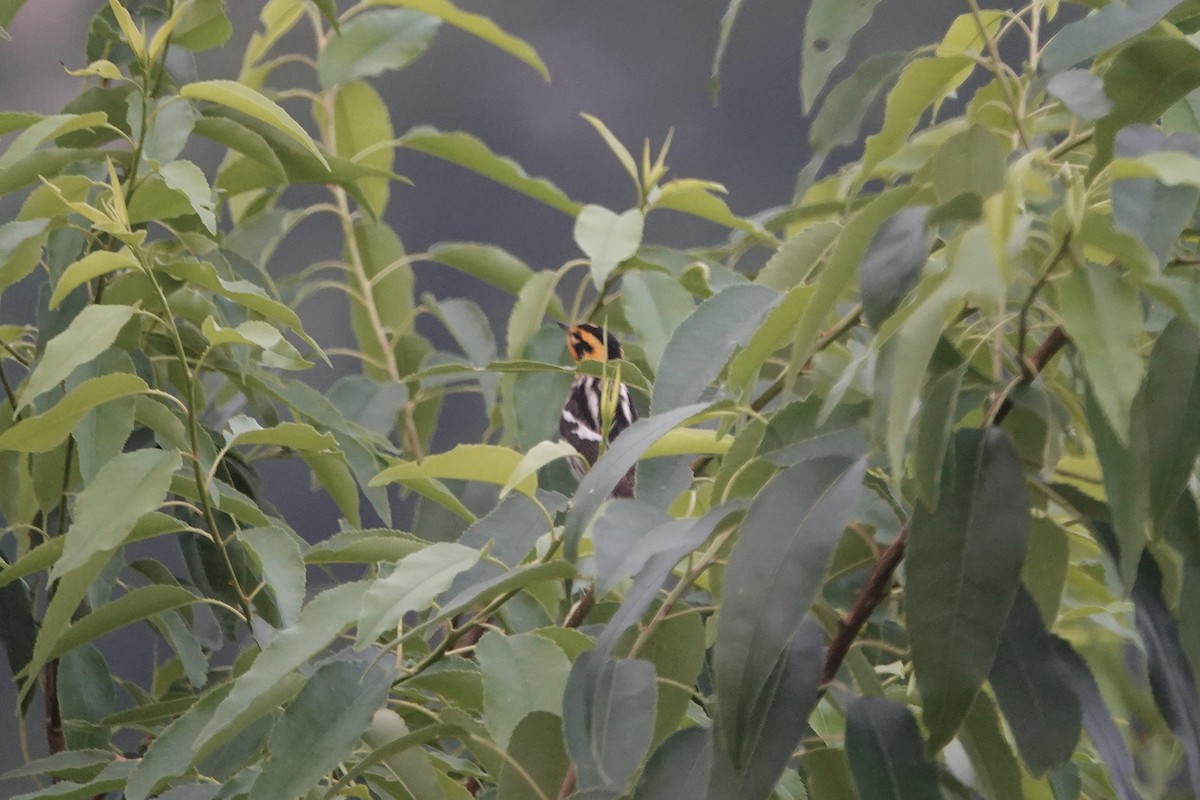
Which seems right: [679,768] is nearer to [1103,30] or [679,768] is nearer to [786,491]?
[786,491]

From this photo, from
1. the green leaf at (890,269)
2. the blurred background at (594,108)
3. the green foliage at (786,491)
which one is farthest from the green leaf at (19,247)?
the blurred background at (594,108)

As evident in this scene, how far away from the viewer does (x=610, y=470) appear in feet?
1.53

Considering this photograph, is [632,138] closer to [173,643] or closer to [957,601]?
[173,643]

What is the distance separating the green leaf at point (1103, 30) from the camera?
0.42m

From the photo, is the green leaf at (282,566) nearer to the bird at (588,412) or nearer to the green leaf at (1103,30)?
the green leaf at (1103,30)

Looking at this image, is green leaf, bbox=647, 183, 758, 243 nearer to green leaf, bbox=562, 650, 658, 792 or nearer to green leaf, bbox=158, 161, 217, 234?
green leaf, bbox=158, 161, 217, 234

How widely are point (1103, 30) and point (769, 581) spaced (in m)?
0.22

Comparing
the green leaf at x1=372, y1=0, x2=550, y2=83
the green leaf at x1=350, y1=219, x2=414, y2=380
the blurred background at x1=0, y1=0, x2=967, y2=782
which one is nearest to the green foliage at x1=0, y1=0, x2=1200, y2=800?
the green leaf at x1=372, y1=0, x2=550, y2=83

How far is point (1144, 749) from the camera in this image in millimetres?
902

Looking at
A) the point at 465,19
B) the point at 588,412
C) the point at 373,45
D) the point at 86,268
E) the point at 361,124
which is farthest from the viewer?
the point at 588,412

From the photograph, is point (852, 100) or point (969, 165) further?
point (852, 100)

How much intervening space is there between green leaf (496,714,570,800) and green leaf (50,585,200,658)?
0.96 feet

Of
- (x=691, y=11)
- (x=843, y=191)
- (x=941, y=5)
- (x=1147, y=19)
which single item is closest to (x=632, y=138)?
(x=691, y=11)

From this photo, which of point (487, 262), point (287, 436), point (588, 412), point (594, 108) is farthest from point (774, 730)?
point (594, 108)
